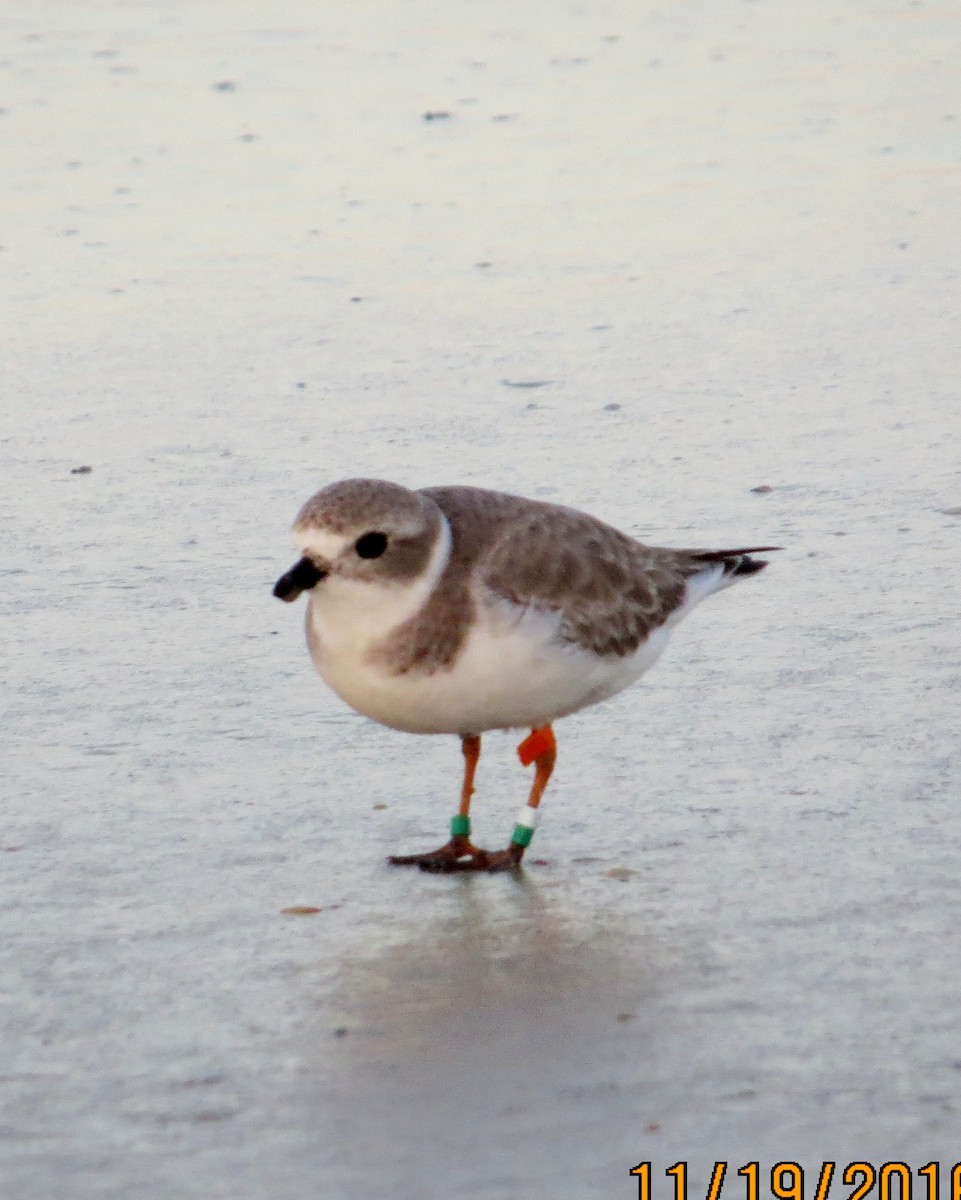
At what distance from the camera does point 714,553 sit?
18.8 feet

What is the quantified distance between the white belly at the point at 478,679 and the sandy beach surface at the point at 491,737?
13.6 inches

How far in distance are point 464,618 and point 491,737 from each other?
1083mm

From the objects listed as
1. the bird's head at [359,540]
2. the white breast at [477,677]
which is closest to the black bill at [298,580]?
the bird's head at [359,540]

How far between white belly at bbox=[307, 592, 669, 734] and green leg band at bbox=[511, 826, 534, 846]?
0.74 ft

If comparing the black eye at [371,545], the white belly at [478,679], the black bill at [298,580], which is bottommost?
the white belly at [478,679]

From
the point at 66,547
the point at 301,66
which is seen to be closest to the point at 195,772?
the point at 66,547

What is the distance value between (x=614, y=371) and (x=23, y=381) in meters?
2.37

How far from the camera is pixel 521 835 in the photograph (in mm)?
4895

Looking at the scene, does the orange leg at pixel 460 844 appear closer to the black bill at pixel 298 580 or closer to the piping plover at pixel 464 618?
the piping plover at pixel 464 618

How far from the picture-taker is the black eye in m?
4.62

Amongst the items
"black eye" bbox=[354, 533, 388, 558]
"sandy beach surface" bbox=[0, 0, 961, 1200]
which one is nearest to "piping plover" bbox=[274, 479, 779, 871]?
"black eye" bbox=[354, 533, 388, 558]

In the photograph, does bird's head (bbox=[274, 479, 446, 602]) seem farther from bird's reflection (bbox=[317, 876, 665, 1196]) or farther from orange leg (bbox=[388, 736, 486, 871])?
bird's reflection (bbox=[317, 876, 665, 1196])

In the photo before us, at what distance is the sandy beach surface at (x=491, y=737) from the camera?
3812 millimetres

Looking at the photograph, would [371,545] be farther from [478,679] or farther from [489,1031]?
[489,1031]
